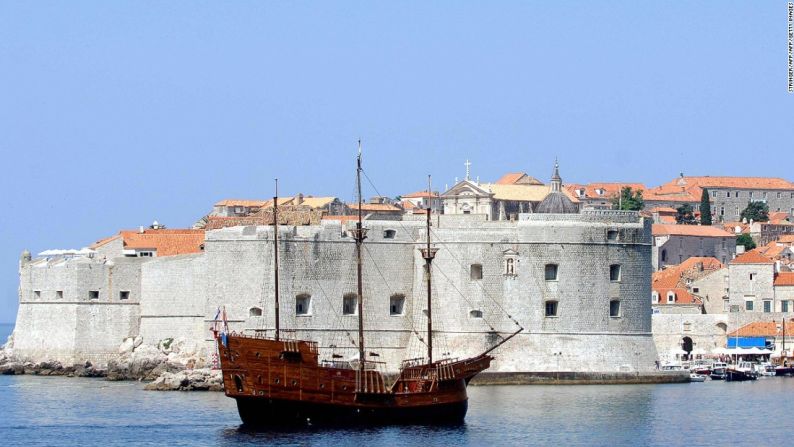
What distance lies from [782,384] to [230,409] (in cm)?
2302

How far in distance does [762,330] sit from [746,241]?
36.0 metres

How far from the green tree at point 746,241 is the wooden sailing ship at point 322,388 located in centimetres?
6312

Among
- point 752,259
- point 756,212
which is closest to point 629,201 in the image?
point 756,212

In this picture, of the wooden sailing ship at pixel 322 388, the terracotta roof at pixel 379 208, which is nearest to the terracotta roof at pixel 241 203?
the terracotta roof at pixel 379 208

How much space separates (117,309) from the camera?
64.8 m

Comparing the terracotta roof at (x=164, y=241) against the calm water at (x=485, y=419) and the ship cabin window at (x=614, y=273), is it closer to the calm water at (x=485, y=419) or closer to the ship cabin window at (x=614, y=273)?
the calm water at (x=485, y=419)

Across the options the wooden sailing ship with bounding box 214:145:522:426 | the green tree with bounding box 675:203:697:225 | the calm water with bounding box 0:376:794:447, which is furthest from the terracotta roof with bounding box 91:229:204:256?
the green tree with bounding box 675:203:697:225

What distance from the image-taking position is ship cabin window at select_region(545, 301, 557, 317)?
5856 centimetres

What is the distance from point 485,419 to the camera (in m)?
49.4

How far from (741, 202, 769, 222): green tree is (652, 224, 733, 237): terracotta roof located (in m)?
17.2

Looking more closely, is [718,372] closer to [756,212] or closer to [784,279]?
[784,279]

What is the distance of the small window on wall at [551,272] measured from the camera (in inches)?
2301

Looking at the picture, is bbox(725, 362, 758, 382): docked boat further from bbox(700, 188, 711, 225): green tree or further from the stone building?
the stone building

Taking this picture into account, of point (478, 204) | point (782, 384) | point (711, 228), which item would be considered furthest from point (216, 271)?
point (711, 228)
